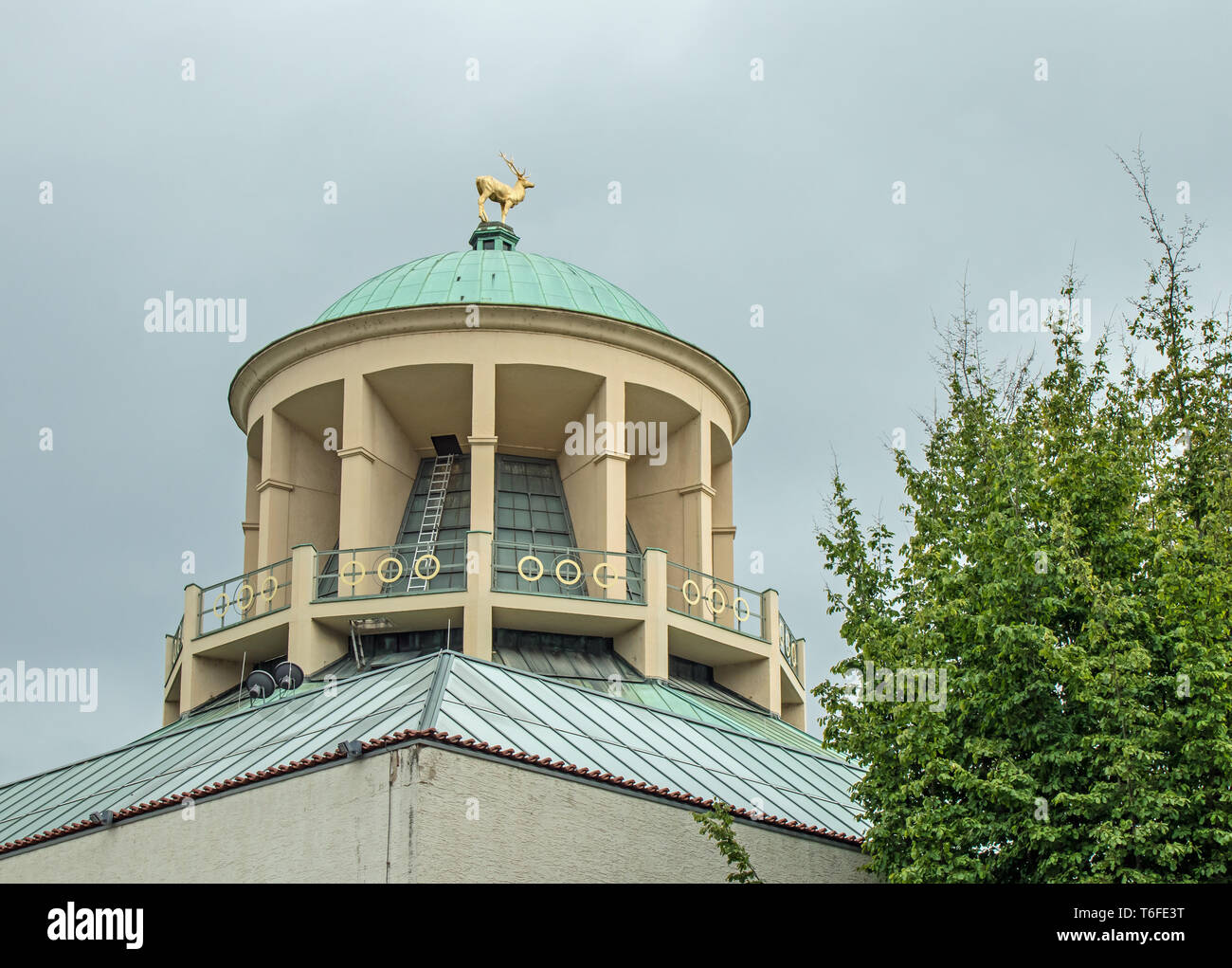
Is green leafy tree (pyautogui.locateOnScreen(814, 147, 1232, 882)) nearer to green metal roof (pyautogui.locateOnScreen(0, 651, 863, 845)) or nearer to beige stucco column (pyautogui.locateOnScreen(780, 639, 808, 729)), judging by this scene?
green metal roof (pyautogui.locateOnScreen(0, 651, 863, 845))

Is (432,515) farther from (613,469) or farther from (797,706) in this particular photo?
(797,706)

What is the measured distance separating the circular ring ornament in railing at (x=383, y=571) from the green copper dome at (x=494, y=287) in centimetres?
471

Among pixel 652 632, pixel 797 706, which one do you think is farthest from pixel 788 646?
pixel 652 632

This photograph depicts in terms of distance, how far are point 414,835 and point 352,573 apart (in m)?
14.1

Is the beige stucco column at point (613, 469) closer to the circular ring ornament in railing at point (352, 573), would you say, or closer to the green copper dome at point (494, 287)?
the green copper dome at point (494, 287)

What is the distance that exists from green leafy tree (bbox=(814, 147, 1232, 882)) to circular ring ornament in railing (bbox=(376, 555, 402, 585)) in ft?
34.3

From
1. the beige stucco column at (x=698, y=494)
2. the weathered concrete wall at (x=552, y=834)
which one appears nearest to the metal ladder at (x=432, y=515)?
the beige stucco column at (x=698, y=494)

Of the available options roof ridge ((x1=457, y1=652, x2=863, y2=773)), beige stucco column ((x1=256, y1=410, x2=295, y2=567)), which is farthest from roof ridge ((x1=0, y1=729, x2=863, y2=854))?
beige stucco column ((x1=256, y1=410, x2=295, y2=567))

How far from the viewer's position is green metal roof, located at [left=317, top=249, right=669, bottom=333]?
105 feet

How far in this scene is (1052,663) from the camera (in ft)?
52.5
